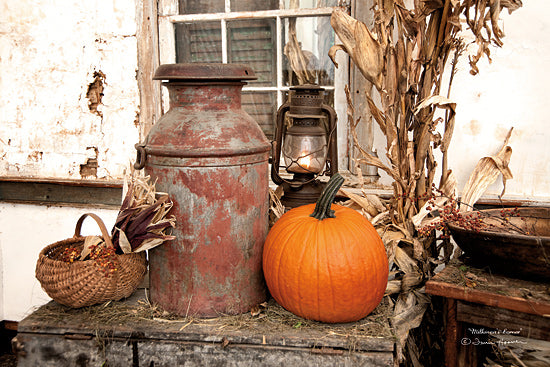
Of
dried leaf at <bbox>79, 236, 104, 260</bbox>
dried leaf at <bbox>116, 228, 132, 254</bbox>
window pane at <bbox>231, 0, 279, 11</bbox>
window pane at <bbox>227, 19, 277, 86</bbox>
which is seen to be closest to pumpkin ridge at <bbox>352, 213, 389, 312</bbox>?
dried leaf at <bbox>116, 228, 132, 254</bbox>

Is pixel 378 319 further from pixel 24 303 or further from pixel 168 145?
pixel 24 303

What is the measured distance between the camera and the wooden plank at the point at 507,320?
1733 mm

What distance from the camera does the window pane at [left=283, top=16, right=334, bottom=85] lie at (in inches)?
121

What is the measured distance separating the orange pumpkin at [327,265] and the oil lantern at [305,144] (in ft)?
1.55

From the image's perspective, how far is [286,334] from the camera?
76.1 inches

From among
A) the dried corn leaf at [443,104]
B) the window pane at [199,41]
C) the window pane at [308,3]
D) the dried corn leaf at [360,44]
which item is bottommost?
the dried corn leaf at [443,104]

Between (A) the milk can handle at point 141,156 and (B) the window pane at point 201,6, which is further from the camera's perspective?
(B) the window pane at point 201,6

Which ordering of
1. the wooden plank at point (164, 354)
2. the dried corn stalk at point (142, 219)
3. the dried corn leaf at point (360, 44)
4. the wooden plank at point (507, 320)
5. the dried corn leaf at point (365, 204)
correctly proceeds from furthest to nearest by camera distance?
1. the dried corn leaf at point (365, 204)
2. the dried corn leaf at point (360, 44)
3. the dried corn stalk at point (142, 219)
4. the wooden plank at point (164, 354)
5. the wooden plank at point (507, 320)

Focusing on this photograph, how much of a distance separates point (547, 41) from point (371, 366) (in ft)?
6.30

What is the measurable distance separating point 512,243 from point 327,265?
702mm

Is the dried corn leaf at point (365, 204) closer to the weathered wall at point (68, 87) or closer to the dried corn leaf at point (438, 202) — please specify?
the dried corn leaf at point (438, 202)

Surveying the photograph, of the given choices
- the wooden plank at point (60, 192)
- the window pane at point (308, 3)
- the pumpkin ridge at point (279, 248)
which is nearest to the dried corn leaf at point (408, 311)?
the pumpkin ridge at point (279, 248)

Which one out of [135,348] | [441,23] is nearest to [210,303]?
[135,348]

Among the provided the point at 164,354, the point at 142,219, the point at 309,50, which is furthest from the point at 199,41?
the point at 164,354
